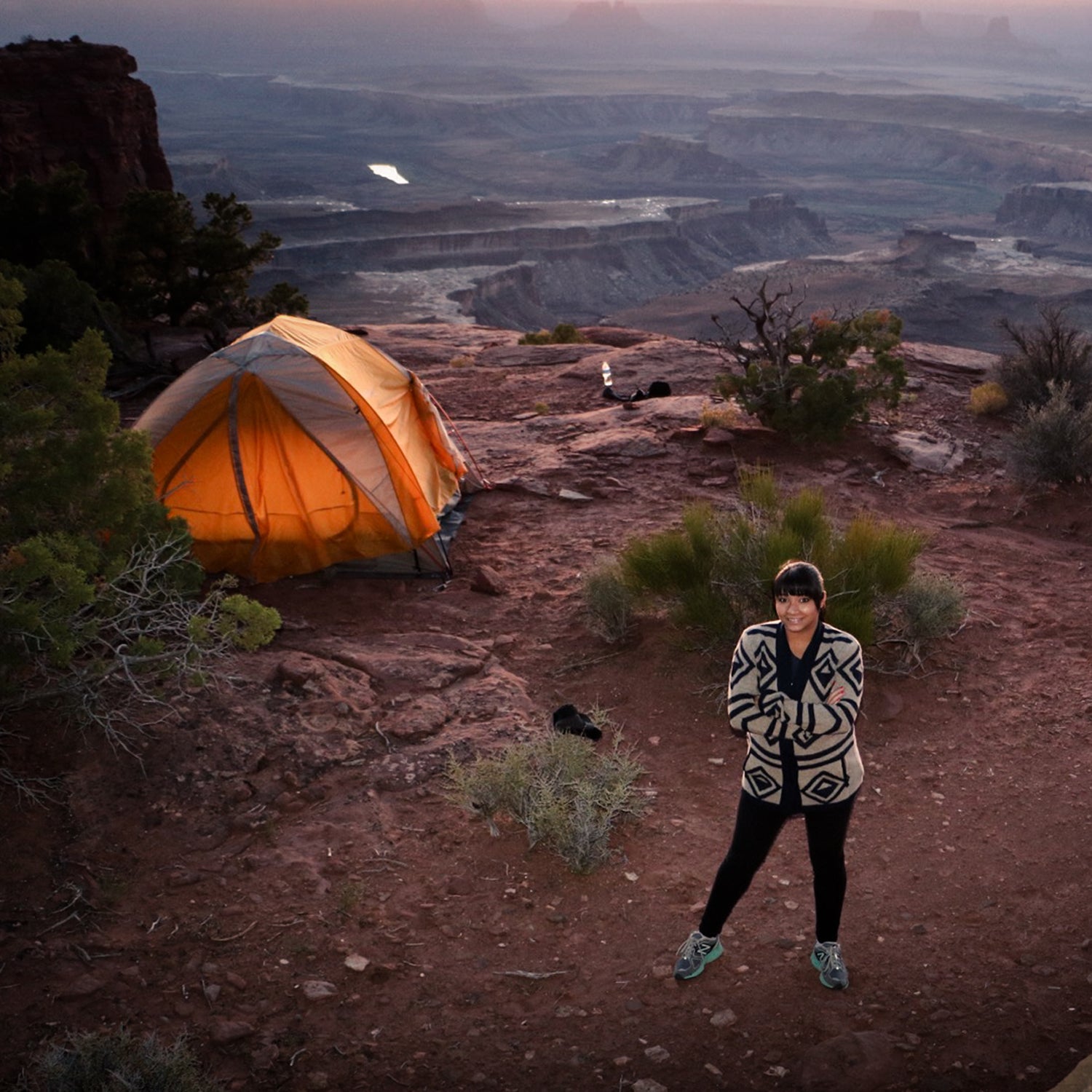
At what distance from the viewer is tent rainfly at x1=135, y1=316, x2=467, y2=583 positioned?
8344mm

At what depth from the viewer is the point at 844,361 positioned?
39.2 feet

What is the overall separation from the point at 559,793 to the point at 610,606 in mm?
2126

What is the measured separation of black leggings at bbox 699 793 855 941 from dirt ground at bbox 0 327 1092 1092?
1.00 ft

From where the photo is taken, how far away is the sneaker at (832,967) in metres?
4.14

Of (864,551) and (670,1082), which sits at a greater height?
(864,551)

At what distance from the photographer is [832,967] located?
4.15m

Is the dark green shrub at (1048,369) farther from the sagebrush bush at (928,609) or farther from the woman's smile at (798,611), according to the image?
the woman's smile at (798,611)

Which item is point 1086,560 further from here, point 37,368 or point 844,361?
point 37,368

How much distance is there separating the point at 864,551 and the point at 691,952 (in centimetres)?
342

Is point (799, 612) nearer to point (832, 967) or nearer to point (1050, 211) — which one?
point (832, 967)

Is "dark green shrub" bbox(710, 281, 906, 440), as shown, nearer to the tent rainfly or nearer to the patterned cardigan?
the tent rainfly

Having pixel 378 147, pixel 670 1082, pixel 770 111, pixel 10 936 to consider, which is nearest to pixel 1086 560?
pixel 670 1082

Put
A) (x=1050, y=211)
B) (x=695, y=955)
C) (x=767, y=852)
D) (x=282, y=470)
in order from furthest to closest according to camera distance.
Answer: (x=1050, y=211), (x=282, y=470), (x=695, y=955), (x=767, y=852)

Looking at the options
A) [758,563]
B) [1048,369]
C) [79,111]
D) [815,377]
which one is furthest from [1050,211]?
[758,563]
